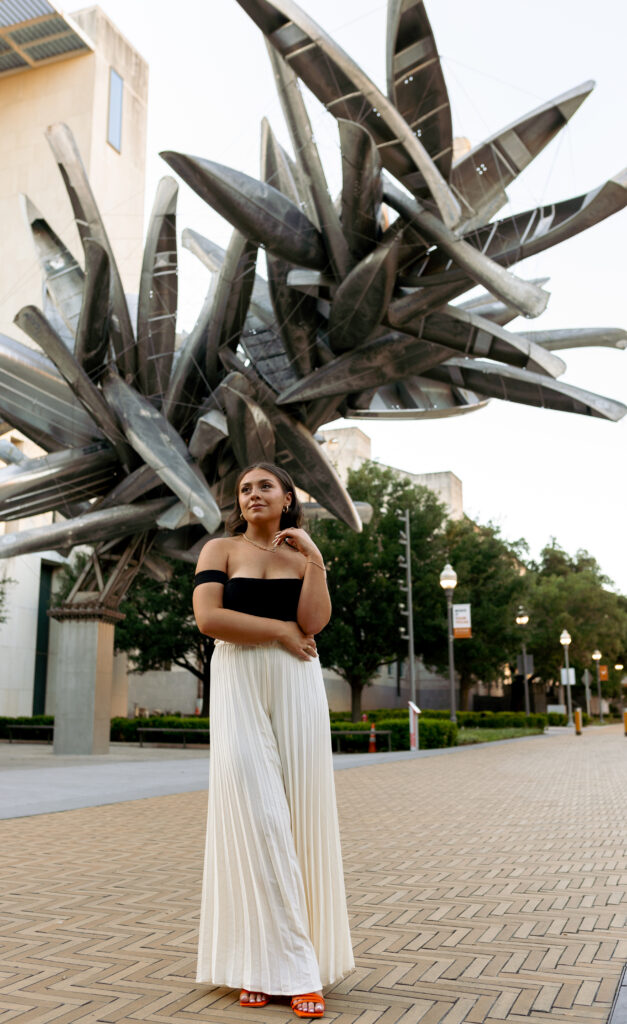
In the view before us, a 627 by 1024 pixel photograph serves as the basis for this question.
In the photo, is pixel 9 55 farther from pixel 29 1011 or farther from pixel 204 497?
pixel 29 1011

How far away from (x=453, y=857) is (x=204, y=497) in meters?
8.87

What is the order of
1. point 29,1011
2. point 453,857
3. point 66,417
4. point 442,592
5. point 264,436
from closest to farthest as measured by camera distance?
1. point 29,1011
2. point 453,857
3. point 264,436
4. point 66,417
5. point 442,592

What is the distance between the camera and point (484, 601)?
39.0 m

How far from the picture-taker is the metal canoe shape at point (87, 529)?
1686cm

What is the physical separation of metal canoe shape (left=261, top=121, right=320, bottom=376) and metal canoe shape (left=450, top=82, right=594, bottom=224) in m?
3.39

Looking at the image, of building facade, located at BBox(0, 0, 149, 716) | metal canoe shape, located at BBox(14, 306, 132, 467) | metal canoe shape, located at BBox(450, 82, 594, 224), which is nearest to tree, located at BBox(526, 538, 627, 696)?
building facade, located at BBox(0, 0, 149, 716)

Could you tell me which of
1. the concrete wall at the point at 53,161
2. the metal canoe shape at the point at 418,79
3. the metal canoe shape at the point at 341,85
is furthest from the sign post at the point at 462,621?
the concrete wall at the point at 53,161

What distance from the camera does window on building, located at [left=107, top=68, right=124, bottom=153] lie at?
4009 centimetres

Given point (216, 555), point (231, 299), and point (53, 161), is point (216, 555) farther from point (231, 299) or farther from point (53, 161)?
point (53, 161)

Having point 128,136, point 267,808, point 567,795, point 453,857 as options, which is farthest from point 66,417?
point 128,136

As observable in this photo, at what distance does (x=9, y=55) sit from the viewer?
4094 cm

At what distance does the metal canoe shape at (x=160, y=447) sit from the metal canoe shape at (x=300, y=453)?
1.73 meters

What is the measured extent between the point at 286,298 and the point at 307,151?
2835 millimetres

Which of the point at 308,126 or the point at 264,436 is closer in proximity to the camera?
the point at 308,126
